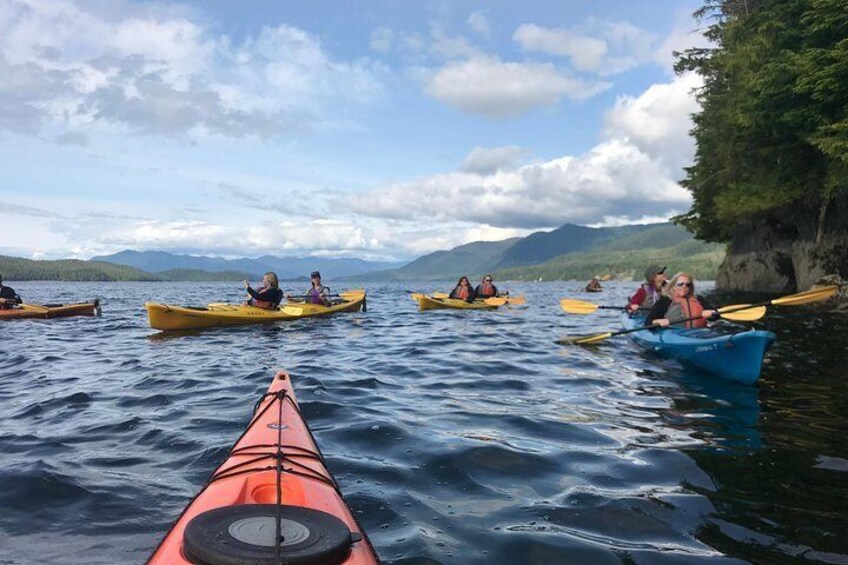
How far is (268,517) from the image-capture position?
3021mm

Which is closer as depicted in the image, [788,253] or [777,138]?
[777,138]

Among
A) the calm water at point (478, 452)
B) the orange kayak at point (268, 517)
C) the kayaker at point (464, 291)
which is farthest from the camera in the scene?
the kayaker at point (464, 291)

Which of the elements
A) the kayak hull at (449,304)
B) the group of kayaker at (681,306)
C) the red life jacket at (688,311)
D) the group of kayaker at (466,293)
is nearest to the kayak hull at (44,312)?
the kayak hull at (449,304)

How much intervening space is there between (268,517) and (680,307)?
10843mm

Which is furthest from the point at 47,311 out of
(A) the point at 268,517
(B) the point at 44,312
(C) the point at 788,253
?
(C) the point at 788,253

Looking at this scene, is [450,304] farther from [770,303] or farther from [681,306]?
[770,303]

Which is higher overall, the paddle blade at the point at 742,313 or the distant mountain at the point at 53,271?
Result: the distant mountain at the point at 53,271

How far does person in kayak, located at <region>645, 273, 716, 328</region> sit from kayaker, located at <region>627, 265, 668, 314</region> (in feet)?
8.65

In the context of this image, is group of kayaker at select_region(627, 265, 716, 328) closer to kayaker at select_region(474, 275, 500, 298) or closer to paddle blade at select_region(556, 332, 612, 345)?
paddle blade at select_region(556, 332, 612, 345)

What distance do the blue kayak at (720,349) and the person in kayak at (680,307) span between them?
0.28 metres

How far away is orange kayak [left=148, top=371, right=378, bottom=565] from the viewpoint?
263 centimetres

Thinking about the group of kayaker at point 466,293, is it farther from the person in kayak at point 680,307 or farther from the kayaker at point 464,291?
the person in kayak at point 680,307

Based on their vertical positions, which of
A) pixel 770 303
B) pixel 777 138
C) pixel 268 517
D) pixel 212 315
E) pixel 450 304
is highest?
pixel 777 138

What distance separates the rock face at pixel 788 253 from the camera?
26.9 meters
